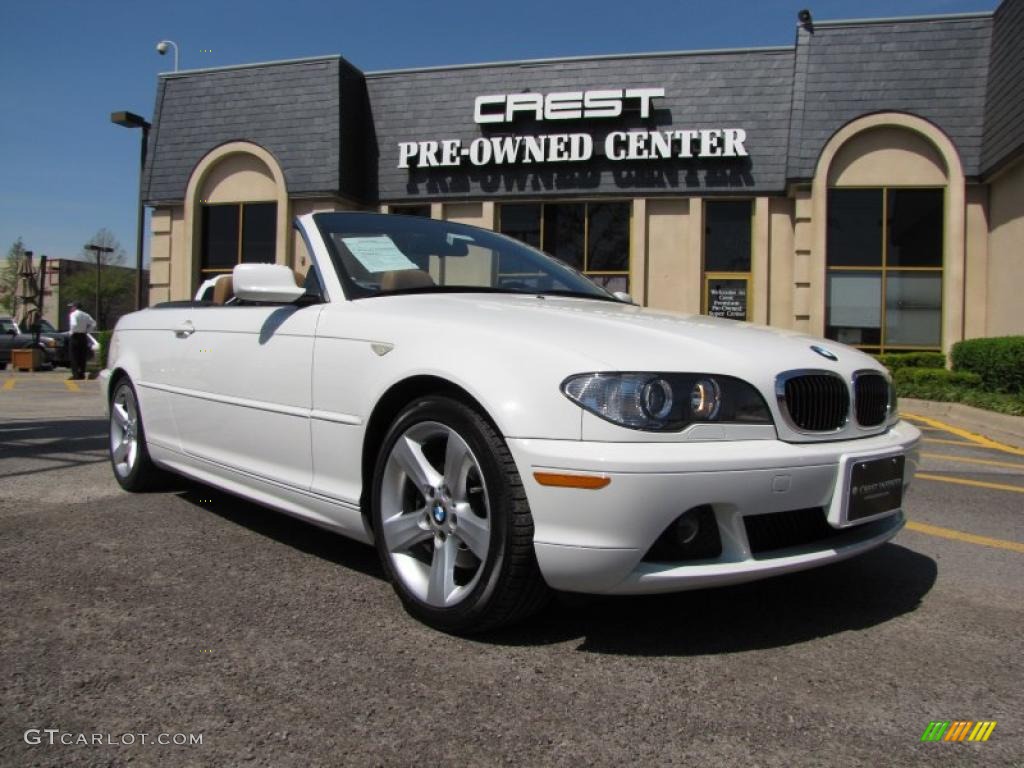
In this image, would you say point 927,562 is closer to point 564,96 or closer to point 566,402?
point 566,402

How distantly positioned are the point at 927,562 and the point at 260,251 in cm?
1768

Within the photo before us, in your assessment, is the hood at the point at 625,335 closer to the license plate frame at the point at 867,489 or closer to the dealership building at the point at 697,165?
the license plate frame at the point at 867,489

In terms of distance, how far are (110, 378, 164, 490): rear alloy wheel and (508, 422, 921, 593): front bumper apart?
3.07 m

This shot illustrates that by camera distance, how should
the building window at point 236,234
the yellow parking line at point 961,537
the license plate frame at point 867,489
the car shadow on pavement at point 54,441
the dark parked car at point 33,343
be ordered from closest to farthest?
the license plate frame at point 867,489
the yellow parking line at point 961,537
the car shadow on pavement at point 54,441
the building window at point 236,234
the dark parked car at point 33,343

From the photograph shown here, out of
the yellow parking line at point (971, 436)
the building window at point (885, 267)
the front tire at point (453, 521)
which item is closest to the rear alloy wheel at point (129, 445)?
the front tire at point (453, 521)

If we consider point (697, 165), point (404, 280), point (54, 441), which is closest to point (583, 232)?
point (697, 165)

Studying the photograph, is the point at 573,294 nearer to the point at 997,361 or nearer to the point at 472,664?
the point at 472,664

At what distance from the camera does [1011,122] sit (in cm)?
1336

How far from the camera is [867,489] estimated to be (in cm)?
261

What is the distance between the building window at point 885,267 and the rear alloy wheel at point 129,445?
13879mm

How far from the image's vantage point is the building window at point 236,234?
18.8 meters

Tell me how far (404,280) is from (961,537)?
3.02 m

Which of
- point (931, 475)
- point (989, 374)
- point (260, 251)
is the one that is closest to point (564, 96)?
point (260, 251)

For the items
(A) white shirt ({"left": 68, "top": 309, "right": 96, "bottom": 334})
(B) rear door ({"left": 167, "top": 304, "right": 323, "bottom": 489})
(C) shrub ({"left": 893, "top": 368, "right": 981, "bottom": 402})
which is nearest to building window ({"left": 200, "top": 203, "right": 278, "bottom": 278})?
(A) white shirt ({"left": 68, "top": 309, "right": 96, "bottom": 334})
